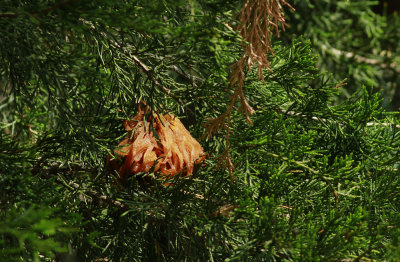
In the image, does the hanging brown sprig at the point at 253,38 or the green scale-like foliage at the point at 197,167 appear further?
the hanging brown sprig at the point at 253,38

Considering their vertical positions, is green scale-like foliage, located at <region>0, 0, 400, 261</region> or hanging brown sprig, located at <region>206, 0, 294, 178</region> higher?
hanging brown sprig, located at <region>206, 0, 294, 178</region>

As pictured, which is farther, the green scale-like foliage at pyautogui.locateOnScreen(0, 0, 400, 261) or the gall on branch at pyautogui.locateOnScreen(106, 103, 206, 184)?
the gall on branch at pyautogui.locateOnScreen(106, 103, 206, 184)

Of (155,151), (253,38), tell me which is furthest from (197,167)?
(253,38)

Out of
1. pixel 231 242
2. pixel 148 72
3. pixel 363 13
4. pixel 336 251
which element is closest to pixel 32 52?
pixel 148 72

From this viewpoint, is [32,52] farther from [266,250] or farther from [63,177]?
Answer: [266,250]

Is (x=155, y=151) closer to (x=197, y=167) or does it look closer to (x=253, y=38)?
(x=197, y=167)

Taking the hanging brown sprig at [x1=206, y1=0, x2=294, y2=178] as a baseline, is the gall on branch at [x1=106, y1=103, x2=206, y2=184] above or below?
below
